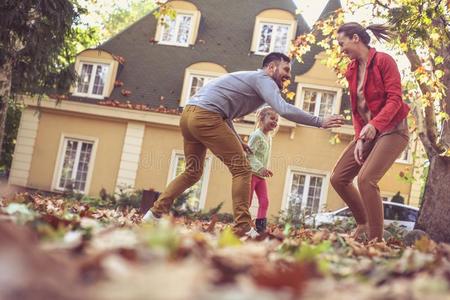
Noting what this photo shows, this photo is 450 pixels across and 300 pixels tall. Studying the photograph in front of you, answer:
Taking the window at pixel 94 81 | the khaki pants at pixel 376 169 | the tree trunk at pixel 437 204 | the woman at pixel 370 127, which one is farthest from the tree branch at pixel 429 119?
the window at pixel 94 81

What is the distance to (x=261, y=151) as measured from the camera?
25.3 ft

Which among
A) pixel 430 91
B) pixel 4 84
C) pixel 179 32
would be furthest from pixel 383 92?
pixel 179 32

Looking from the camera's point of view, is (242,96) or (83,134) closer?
(242,96)

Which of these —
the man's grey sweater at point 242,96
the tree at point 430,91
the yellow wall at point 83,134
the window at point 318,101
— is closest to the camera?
the man's grey sweater at point 242,96

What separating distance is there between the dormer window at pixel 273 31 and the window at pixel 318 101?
2172mm

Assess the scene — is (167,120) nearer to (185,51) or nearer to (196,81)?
(196,81)

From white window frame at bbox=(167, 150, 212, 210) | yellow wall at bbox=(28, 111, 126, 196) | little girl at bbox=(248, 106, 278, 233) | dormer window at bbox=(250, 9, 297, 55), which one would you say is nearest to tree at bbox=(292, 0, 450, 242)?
little girl at bbox=(248, 106, 278, 233)

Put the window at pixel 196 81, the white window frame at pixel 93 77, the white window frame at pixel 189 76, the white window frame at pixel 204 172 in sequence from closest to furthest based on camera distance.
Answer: the white window frame at pixel 204 172 < the white window frame at pixel 189 76 < the window at pixel 196 81 < the white window frame at pixel 93 77

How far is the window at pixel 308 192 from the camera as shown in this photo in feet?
67.2

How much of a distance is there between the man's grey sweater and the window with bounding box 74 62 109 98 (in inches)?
693

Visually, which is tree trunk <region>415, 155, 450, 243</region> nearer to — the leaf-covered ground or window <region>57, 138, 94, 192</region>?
the leaf-covered ground

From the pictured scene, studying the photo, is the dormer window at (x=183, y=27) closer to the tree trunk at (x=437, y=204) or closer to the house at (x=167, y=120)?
the house at (x=167, y=120)

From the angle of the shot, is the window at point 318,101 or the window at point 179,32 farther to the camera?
the window at point 179,32

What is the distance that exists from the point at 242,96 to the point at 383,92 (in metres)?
1.27
